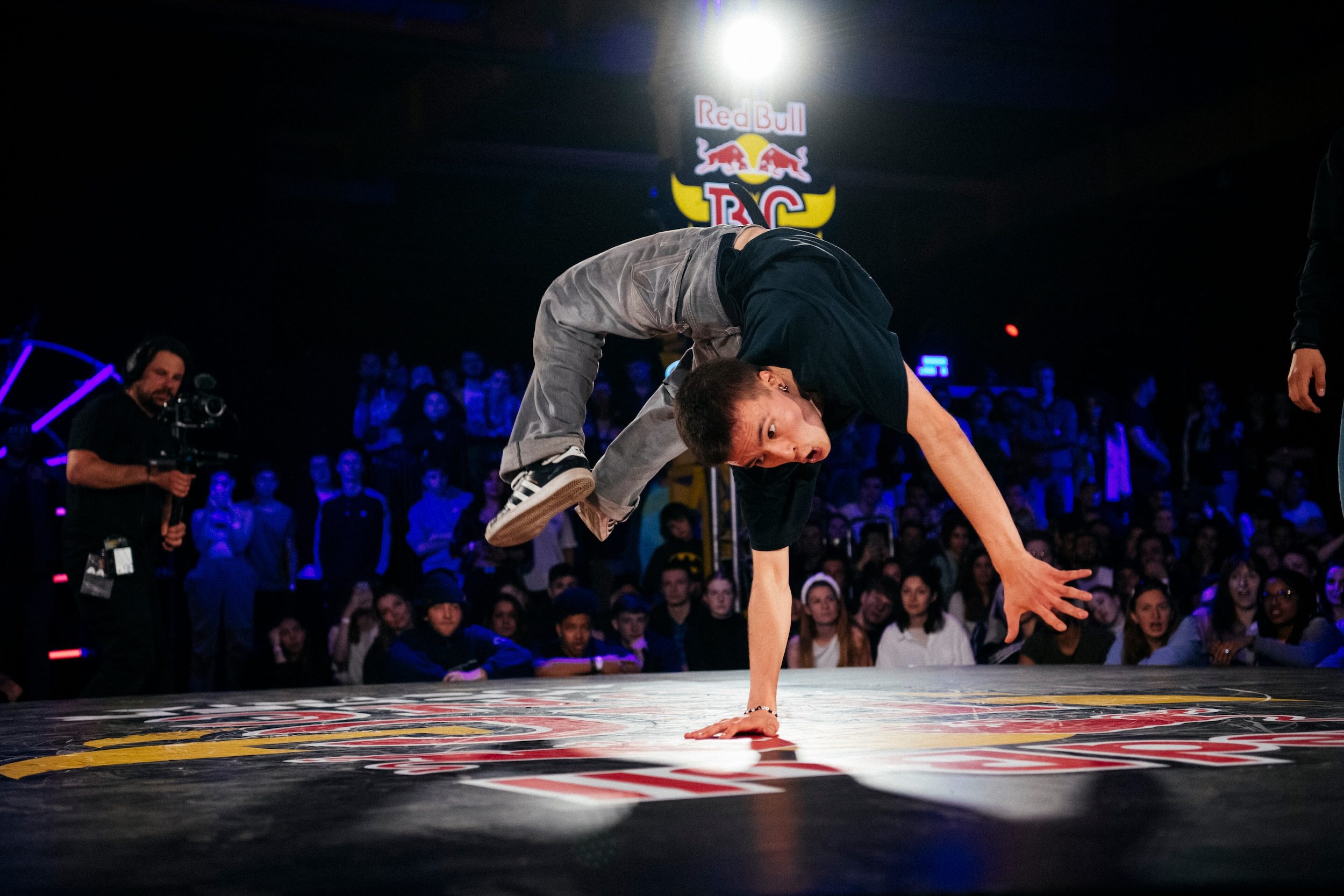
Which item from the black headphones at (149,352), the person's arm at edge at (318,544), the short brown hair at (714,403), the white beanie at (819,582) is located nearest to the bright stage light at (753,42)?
the white beanie at (819,582)

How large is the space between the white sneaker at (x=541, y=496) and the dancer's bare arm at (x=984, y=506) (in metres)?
0.82

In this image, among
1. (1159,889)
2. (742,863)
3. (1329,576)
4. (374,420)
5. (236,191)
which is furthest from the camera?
(236,191)

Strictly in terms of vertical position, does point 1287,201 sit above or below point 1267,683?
above

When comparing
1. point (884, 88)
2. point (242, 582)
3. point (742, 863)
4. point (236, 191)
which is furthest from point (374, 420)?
point (742, 863)

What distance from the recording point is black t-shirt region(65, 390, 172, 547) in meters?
4.31

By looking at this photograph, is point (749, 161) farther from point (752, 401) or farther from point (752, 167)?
point (752, 401)

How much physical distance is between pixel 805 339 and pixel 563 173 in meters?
11.2

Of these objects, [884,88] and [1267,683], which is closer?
[1267,683]

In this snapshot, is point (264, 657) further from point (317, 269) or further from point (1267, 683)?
point (317, 269)

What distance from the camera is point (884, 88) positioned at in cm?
1135

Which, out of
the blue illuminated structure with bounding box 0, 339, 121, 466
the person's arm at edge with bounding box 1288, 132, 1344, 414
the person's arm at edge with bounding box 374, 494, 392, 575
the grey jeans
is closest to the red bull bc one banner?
the person's arm at edge with bounding box 374, 494, 392, 575

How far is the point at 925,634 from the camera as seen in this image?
235 inches

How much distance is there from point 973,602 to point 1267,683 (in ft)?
9.97

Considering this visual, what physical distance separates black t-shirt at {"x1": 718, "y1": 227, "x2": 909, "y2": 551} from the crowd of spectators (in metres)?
2.77
